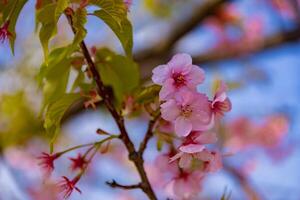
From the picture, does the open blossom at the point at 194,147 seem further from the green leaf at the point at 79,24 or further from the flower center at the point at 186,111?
the green leaf at the point at 79,24

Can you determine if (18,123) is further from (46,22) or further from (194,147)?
(194,147)

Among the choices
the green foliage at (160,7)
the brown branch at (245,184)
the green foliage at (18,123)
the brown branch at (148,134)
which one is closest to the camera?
the brown branch at (148,134)

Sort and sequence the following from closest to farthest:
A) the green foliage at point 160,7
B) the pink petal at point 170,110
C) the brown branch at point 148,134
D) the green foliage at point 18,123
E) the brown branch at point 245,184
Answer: the pink petal at point 170,110
the brown branch at point 148,134
the brown branch at point 245,184
the green foliage at point 18,123
the green foliage at point 160,7

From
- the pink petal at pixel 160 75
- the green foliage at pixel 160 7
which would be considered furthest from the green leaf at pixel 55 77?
the green foliage at pixel 160 7

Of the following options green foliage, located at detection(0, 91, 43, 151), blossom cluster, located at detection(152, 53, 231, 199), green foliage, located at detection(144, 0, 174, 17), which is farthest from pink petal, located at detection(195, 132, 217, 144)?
green foliage, located at detection(144, 0, 174, 17)

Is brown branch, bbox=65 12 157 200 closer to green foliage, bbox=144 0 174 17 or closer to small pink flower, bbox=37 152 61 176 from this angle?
small pink flower, bbox=37 152 61 176

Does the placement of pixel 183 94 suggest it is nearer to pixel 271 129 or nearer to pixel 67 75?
pixel 67 75

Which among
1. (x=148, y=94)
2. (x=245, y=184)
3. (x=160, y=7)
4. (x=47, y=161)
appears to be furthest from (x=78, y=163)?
(x=160, y=7)

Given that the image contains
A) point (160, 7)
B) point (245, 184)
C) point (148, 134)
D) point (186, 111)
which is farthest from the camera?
point (160, 7)
